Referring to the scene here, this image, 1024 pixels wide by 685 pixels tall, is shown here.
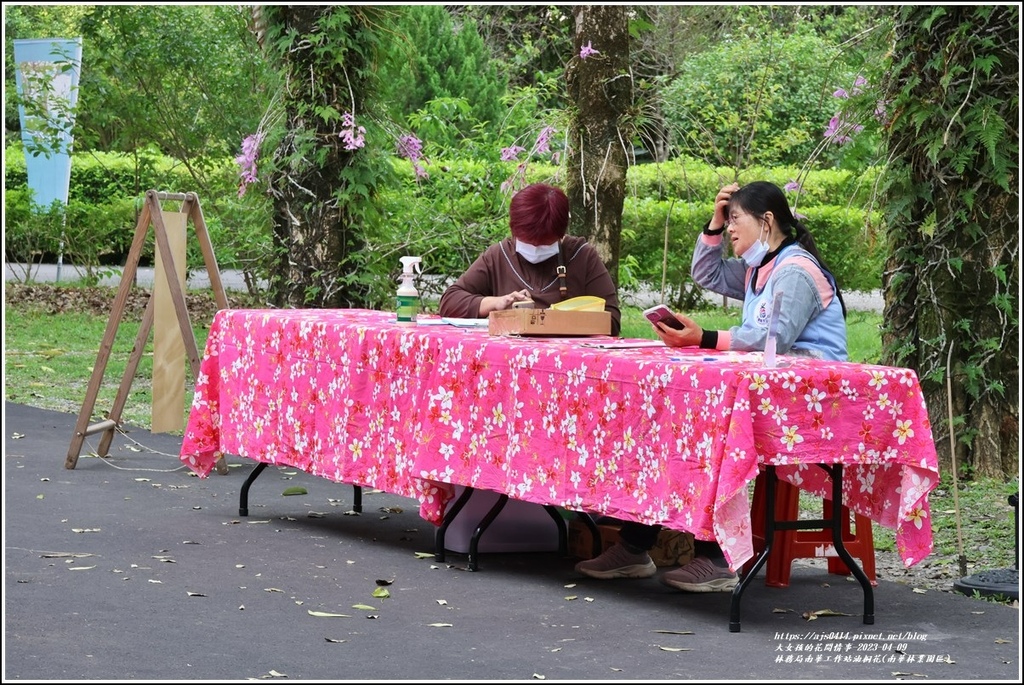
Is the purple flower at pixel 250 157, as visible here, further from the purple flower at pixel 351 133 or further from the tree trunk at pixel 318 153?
the purple flower at pixel 351 133

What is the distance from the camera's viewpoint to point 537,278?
6.29 m

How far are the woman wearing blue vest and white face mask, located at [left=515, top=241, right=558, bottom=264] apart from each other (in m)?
0.82

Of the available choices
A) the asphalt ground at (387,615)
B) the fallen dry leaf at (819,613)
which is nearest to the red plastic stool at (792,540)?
the asphalt ground at (387,615)

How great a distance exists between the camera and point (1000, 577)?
5418 millimetres

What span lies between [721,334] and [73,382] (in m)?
8.08

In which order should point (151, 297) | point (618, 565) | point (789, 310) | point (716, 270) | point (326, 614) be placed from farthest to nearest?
point (151, 297)
point (716, 270)
point (618, 565)
point (789, 310)
point (326, 614)

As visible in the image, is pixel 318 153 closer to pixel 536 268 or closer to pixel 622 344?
pixel 536 268

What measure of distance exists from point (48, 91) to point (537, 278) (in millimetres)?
10118

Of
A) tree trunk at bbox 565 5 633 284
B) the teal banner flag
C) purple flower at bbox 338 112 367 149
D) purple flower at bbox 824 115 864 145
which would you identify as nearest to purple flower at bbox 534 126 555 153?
tree trunk at bbox 565 5 633 284

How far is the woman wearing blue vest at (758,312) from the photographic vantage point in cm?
516

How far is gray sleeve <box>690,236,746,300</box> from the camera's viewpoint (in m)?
5.84

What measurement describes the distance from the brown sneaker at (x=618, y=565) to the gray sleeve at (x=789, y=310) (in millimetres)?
950

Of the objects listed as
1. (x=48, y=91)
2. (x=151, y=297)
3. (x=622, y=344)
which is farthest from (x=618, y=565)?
(x=48, y=91)

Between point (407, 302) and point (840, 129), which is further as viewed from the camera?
point (840, 129)
